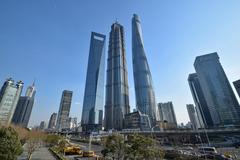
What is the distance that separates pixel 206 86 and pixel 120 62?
360 feet

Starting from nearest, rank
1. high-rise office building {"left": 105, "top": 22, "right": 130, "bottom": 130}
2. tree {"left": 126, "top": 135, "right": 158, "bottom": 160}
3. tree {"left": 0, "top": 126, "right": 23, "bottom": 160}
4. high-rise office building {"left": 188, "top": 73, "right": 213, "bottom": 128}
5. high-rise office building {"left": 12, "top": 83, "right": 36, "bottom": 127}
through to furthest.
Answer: tree {"left": 0, "top": 126, "right": 23, "bottom": 160} < tree {"left": 126, "top": 135, "right": 158, "bottom": 160} < high-rise office building {"left": 188, "top": 73, "right": 213, "bottom": 128} < high-rise office building {"left": 12, "top": 83, "right": 36, "bottom": 127} < high-rise office building {"left": 105, "top": 22, "right": 130, "bottom": 130}

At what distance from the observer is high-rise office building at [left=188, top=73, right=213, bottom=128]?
5502 inches

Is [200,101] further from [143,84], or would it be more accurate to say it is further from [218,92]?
[143,84]

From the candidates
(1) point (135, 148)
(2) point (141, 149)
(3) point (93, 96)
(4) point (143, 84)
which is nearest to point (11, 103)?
(3) point (93, 96)

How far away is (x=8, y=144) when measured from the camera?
12180mm

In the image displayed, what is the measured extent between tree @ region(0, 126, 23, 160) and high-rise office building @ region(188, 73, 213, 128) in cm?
15767

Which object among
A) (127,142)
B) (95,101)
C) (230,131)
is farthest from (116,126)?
(127,142)

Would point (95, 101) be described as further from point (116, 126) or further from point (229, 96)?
point (229, 96)

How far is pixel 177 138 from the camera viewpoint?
80562 mm

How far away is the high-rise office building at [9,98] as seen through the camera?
106 m

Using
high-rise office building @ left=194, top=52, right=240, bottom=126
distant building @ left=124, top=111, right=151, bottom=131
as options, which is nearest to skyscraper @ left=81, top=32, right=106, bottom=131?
distant building @ left=124, top=111, right=151, bottom=131

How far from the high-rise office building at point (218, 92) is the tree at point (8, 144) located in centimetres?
13946

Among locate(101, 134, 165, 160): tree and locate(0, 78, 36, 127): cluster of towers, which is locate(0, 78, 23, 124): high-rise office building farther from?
locate(101, 134, 165, 160): tree

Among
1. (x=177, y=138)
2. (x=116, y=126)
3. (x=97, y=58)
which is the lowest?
(x=177, y=138)
